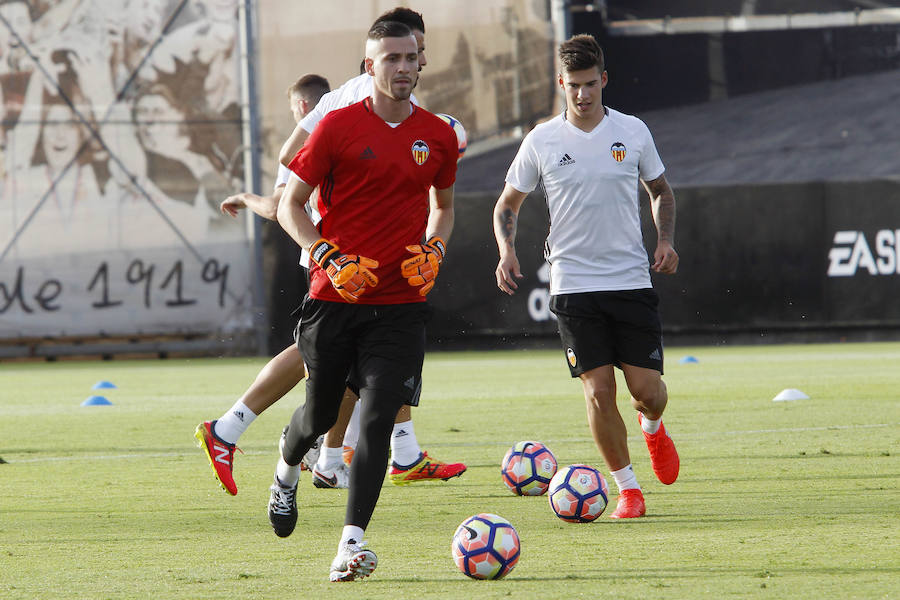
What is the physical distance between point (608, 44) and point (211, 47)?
26.9 ft

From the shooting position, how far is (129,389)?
51.0ft

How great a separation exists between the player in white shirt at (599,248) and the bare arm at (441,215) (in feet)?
3.27

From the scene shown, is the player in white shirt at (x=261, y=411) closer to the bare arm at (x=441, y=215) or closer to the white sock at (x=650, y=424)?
the bare arm at (x=441, y=215)

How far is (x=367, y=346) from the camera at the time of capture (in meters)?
5.04

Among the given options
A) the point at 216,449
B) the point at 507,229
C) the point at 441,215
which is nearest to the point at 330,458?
the point at 216,449

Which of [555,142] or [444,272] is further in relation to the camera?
[444,272]

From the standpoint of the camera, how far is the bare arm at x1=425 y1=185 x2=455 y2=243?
5.32m

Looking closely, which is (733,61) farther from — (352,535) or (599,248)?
(352,535)

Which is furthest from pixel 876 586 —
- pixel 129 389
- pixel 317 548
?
pixel 129 389

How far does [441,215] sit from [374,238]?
444 mm

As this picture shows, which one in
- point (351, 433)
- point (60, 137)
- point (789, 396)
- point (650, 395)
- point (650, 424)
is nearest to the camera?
point (650, 395)

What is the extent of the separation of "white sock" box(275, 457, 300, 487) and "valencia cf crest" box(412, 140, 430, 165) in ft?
4.15

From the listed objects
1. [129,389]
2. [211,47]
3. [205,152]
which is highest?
[211,47]

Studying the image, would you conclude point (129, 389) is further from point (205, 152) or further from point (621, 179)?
point (621, 179)
